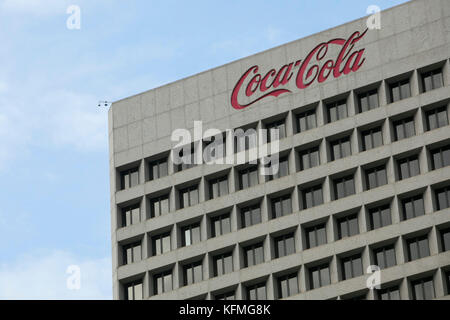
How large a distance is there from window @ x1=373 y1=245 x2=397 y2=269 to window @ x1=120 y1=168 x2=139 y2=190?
76.0ft

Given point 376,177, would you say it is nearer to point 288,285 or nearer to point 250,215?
point 250,215

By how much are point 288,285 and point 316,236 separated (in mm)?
4422

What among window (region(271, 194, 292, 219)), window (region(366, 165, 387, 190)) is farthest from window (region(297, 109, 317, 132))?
window (region(366, 165, 387, 190))

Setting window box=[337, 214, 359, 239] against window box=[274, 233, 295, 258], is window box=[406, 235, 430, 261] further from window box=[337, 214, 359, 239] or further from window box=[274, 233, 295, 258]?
window box=[274, 233, 295, 258]

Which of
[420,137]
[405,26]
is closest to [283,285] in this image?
[420,137]

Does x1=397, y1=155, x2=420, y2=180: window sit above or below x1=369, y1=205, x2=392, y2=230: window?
above

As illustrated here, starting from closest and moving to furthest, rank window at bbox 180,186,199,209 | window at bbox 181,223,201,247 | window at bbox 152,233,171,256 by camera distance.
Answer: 1. window at bbox 181,223,201,247
2. window at bbox 152,233,171,256
3. window at bbox 180,186,199,209

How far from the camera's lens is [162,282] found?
97.8m

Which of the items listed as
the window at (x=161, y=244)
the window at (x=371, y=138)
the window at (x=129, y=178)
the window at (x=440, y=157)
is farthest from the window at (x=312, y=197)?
the window at (x=129, y=178)

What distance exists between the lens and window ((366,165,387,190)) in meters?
93.6

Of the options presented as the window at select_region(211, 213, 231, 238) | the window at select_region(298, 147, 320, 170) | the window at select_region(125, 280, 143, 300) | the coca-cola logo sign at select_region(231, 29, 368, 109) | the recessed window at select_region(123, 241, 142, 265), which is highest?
the coca-cola logo sign at select_region(231, 29, 368, 109)

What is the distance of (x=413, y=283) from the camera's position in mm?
88875

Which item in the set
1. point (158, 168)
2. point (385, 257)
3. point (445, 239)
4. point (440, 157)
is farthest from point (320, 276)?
point (158, 168)

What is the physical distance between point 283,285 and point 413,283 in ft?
33.6
